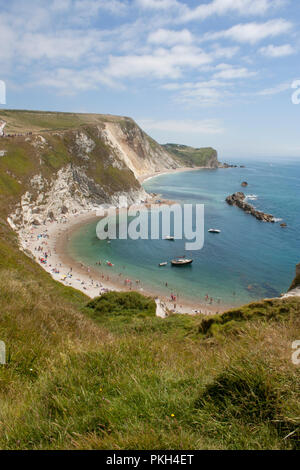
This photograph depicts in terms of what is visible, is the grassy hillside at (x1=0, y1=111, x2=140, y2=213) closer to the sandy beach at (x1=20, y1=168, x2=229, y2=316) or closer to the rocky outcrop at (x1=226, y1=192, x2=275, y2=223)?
the sandy beach at (x1=20, y1=168, x2=229, y2=316)

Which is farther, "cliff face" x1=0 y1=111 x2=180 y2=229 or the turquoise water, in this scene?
"cliff face" x1=0 y1=111 x2=180 y2=229

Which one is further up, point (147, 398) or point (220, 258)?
point (147, 398)

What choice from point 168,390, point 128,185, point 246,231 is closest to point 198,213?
point 246,231

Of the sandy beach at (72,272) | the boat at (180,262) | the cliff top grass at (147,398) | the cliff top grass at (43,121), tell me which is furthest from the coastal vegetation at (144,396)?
the cliff top grass at (43,121)

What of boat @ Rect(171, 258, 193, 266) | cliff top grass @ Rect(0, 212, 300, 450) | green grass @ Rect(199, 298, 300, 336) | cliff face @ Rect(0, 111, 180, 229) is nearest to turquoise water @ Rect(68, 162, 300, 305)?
boat @ Rect(171, 258, 193, 266)

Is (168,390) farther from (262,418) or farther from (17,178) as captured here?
(17,178)

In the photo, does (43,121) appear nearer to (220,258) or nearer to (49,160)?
(49,160)

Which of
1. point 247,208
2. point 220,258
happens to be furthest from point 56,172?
point 247,208
